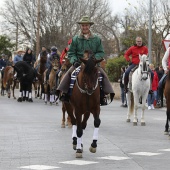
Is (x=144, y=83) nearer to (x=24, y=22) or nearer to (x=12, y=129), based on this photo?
(x=12, y=129)

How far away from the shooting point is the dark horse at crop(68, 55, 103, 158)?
13.4 meters

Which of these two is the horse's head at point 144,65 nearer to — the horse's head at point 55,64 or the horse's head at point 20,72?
the horse's head at point 55,64

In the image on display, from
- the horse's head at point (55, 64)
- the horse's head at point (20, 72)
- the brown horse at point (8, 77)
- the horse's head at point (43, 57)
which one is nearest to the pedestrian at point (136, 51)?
the horse's head at point (55, 64)

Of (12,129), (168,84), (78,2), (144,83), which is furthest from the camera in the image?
(78,2)

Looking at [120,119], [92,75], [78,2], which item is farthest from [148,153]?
[78,2]

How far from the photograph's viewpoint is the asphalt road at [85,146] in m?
12.4

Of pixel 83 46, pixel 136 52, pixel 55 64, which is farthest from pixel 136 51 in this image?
pixel 83 46

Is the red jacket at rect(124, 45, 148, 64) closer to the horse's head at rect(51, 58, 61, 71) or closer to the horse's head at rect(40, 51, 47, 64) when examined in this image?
the horse's head at rect(51, 58, 61, 71)

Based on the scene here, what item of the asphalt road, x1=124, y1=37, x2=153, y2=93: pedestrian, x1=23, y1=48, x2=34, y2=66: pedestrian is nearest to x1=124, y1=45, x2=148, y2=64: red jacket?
x1=124, y1=37, x2=153, y2=93: pedestrian

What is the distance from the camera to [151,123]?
22094mm

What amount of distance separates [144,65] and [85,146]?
6.83 meters

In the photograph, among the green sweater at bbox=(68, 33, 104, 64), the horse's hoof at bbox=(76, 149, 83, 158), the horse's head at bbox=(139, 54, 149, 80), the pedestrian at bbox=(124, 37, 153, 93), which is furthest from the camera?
the pedestrian at bbox=(124, 37, 153, 93)

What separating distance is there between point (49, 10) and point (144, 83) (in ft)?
168

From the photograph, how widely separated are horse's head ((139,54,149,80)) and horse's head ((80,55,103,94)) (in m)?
7.98
